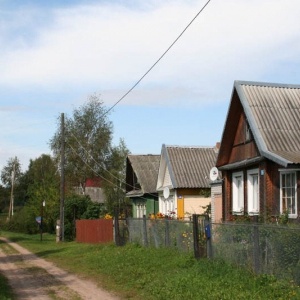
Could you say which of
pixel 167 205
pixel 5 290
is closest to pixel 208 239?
pixel 5 290

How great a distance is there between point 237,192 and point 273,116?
390cm

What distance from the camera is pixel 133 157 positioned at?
39625 mm

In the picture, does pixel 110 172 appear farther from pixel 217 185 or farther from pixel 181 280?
pixel 181 280

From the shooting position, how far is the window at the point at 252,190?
20031mm

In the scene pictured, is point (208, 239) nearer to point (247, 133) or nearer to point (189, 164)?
point (247, 133)

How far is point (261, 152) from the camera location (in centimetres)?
1820

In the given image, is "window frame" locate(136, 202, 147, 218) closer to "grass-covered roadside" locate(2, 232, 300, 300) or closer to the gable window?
the gable window

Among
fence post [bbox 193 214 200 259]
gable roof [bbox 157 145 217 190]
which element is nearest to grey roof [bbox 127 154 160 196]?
gable roof [bbox 157 145 217 190]

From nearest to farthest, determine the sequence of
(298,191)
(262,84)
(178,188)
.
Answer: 1. (298,191)
2. (262,84)
3. (178,188)

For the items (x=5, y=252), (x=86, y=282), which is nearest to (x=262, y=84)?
(x=86, y=282)

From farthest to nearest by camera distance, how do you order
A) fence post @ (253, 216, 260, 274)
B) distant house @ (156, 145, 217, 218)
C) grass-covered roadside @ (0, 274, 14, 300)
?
1. distant house @ (156, 145, 217, 218)
2. grass-covered roadside @ (0, 274, 14, 300)
3. fence post @ (253, 216, 260, 274)

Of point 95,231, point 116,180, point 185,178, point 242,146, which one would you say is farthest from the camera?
point 116,180

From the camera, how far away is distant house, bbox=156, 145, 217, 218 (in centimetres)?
3147

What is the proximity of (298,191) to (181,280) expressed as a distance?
6.84 meters
